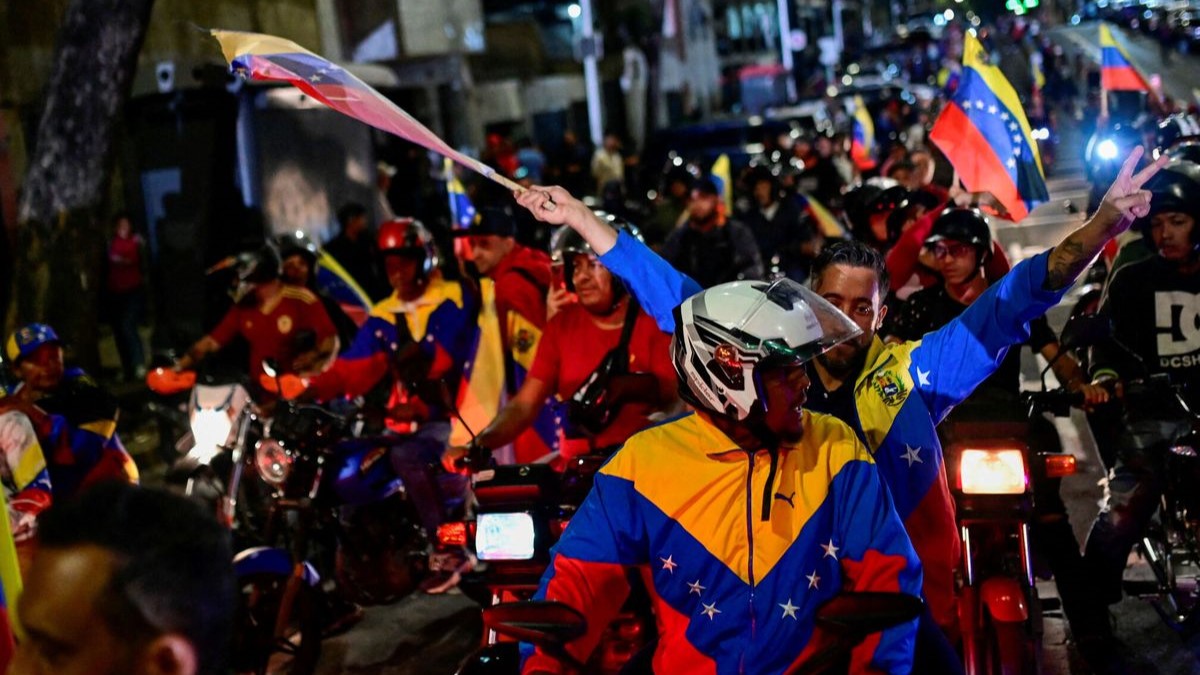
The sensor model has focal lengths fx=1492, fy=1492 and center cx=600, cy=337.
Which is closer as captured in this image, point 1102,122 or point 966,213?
point 966,213

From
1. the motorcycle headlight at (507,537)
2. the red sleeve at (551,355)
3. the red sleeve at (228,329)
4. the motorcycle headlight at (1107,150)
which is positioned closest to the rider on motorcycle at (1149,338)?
the red sleeve at (551,355)

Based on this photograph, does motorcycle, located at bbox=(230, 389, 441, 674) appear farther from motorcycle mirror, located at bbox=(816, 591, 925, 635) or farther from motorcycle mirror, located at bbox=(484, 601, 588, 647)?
motorcycle mirror, located at bbox=(816, 591, 925, 635)

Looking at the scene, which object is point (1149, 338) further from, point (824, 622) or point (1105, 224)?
point (824, 622)

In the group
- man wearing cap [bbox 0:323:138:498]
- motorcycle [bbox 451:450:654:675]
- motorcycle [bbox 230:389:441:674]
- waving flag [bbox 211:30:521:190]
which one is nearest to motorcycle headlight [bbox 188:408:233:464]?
motorcycle [bbox 230:389:441:674]

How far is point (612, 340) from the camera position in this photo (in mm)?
6344

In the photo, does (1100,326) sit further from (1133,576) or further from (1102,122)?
(1102,122)

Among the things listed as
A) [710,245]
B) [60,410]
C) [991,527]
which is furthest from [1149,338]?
[710,245]

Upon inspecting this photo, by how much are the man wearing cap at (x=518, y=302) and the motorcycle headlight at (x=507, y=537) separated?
2.35 m

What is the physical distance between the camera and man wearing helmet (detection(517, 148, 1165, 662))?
4.42 m

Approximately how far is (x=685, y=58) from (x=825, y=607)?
49498 millimetres

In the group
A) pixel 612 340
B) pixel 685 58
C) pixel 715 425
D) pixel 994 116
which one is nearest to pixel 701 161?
pixel 994 116

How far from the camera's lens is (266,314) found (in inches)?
349

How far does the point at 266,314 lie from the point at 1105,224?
5702 millimetres

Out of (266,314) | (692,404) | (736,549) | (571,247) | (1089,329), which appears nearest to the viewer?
(736,549)
